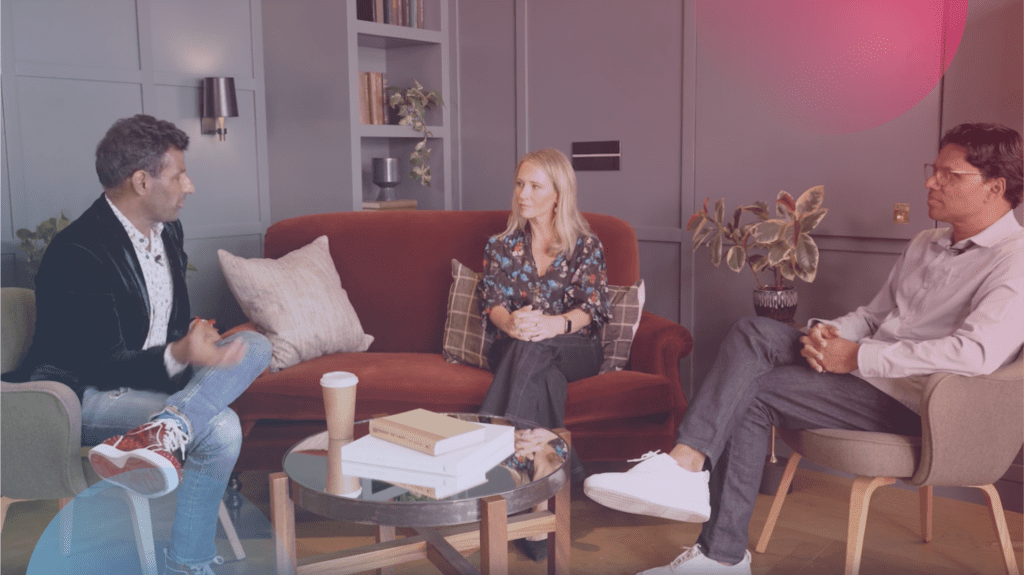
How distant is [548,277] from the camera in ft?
9.09

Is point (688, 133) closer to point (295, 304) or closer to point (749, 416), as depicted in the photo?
point (749, 416)

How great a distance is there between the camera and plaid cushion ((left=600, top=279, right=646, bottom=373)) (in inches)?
108

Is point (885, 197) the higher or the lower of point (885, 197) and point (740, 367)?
the higher

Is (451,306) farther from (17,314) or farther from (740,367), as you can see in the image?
(17,314)

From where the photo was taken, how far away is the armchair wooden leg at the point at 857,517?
6.55 feet

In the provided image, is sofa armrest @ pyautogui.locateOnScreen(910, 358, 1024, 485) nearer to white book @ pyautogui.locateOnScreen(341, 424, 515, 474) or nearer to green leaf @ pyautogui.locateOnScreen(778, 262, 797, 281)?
green leaf @ pyautogui.locateOnScreen(778, 262, 797, 281)

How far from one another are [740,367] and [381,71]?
2.82m

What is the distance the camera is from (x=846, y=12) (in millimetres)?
2922

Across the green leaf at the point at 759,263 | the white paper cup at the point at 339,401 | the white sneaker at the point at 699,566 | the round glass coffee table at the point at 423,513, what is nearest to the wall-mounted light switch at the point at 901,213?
the green leaf at the point at 759,263

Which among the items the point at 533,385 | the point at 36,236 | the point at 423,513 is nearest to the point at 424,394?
the point at 533,385

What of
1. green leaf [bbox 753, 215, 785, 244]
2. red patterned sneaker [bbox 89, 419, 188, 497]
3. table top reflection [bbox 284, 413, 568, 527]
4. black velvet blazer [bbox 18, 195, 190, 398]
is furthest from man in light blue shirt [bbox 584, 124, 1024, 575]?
black velvet blazer [bbox 18, 195, 190, 398]

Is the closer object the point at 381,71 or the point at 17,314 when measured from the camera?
the point at 17,314

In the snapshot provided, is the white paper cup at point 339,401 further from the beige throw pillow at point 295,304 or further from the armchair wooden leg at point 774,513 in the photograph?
the armchair wooden leg at point 774,513

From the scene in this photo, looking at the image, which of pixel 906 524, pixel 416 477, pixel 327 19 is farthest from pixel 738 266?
pixel 327 19
